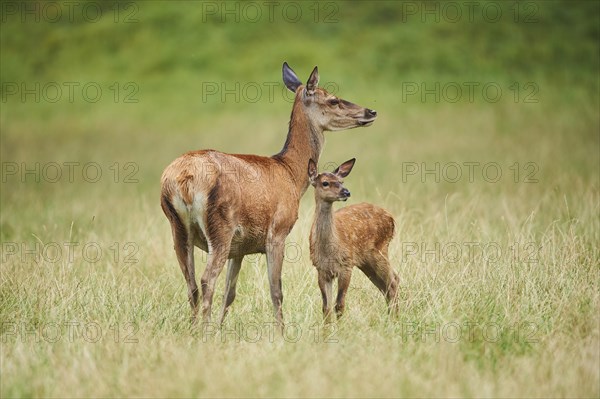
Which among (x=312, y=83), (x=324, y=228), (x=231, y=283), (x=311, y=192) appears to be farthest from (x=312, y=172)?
(x=311, y=192)

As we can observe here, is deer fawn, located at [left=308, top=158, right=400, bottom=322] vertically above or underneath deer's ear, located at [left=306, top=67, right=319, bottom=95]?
underneath

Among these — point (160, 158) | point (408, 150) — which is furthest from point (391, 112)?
point (160, 158)

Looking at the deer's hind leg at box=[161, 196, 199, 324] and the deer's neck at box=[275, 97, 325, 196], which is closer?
the deer's hind leg at box=[161, 196, 199, 324]

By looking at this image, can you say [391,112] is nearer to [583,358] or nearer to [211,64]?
[211,64]

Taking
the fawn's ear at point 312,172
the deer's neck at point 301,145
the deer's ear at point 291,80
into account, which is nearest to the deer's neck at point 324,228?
the fawn's ear at point 312,172

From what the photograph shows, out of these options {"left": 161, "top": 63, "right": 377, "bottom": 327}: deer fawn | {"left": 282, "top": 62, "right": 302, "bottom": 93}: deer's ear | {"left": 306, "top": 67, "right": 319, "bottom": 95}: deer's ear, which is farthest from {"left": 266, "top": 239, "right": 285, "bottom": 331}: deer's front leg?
{"left": 282, "top": 62, "right": 302, "bottom": 93}: deer's ear

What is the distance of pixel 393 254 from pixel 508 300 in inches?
93.5

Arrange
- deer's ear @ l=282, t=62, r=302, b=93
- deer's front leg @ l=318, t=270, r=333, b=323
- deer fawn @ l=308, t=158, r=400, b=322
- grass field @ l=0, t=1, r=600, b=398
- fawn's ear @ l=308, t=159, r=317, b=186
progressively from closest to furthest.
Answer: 1. grass field @ l=0, t=1, r=600, b=398
2. deer's front leg @ l=318, t=270, r=333, b=323
3. deer fawn @ l=308, t=158, r=400, b=322
4. fawn's ear @ l=308, t=159, r=317, b=186
5. deer's ear @ l=282, t=62, r=302, b=93

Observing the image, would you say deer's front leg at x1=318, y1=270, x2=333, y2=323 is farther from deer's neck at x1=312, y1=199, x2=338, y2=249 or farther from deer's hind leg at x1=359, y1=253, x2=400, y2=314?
deer's hind leg at x1=359, y1=253, x2=400, y2=314

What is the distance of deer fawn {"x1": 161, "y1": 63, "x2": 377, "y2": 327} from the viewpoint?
311 inches

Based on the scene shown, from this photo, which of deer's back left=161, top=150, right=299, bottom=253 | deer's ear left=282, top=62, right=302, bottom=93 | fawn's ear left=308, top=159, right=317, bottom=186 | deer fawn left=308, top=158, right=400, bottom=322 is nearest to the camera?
deer's back left=161, top=150, right=299, bottom=253

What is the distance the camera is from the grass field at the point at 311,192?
6.98m

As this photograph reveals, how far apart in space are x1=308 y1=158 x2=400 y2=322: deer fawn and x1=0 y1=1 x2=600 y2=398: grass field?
249mm

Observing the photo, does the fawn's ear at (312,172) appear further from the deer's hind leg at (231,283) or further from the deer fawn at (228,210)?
the deer's hind leg at (231,283)
